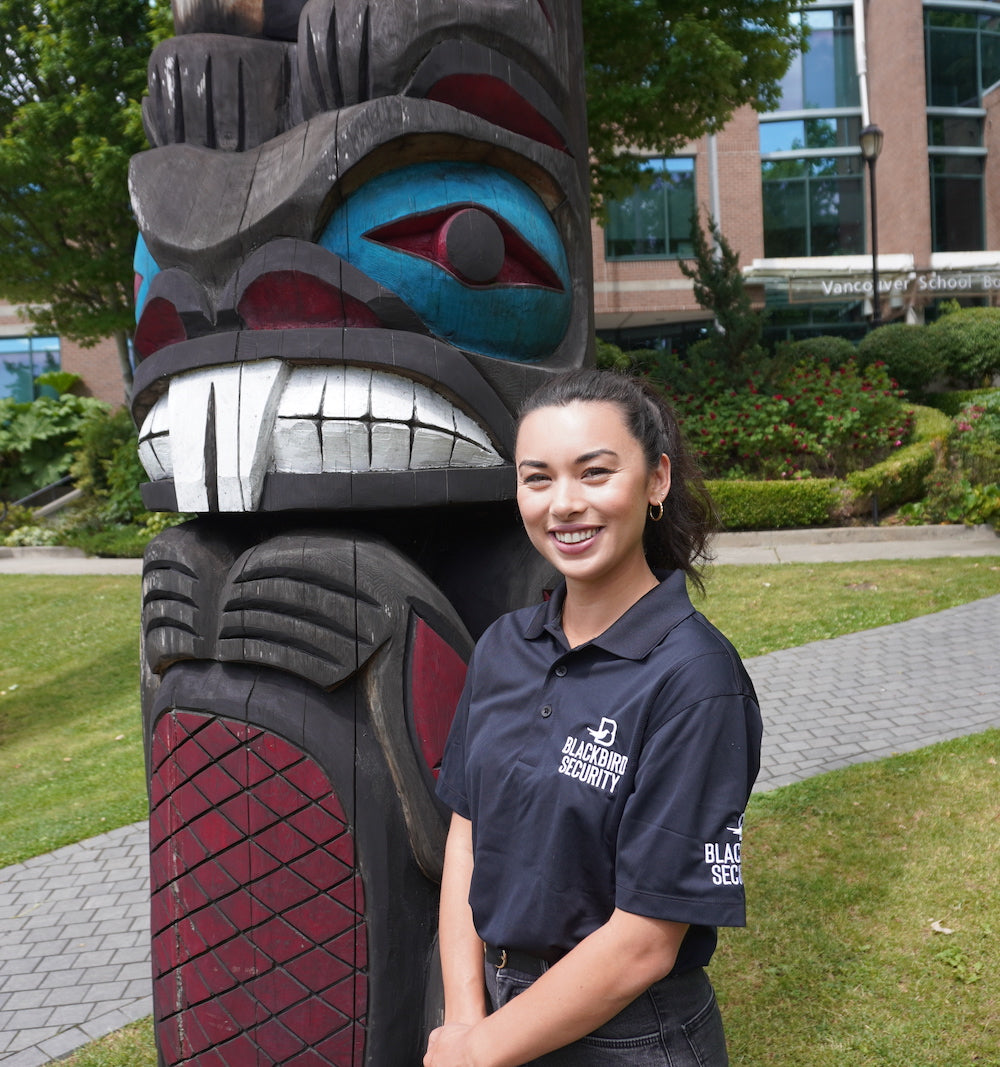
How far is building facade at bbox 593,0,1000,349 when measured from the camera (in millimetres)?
22734

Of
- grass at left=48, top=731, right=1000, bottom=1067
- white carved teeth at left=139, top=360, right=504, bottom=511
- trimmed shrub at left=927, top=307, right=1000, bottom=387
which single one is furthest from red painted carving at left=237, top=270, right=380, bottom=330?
trimmed shrub at left=927, top=307, right=1000, bottom=387

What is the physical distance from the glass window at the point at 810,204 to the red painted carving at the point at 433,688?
24.2m

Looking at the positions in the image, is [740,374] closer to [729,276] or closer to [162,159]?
[729,276]

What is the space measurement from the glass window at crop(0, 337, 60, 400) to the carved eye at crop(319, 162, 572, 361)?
24.8m

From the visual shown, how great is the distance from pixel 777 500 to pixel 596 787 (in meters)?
9.76

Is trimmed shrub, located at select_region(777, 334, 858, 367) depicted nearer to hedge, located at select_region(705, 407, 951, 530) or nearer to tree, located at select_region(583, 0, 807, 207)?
hedge, located at select_region(705, 407, 951, 530)

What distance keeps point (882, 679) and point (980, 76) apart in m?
25.5

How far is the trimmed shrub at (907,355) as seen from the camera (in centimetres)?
1536

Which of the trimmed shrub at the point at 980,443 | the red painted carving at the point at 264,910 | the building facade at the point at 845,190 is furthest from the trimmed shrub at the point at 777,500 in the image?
the building facade at the point at 845,190

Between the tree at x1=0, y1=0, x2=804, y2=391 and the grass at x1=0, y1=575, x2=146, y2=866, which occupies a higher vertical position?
the tree at x1=0, y1=0, x2=804, y2=391

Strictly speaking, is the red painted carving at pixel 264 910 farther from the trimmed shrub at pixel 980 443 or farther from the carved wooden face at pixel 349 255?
the trimmed shrub at pixel 980 443

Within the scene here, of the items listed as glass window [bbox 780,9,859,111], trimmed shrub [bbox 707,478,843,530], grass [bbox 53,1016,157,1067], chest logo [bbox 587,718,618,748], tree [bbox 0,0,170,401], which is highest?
glass window [bbox 780,9,859,111]

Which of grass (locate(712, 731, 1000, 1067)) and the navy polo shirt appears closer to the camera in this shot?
the navy polo shirt

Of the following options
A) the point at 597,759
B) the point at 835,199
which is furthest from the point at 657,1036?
the point at 835,199
